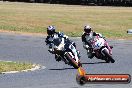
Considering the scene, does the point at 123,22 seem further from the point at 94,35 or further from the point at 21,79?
the point at 94,35

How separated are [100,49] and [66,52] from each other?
4.25 ft

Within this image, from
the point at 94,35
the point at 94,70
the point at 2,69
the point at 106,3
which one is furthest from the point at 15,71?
the point at 106,3

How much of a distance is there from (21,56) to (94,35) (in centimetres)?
2069

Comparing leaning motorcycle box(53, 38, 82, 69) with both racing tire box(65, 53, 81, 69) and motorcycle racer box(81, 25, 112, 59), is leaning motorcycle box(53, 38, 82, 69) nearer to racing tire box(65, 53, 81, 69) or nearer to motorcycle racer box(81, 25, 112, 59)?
racing tire box(65, 53, 81, 69)

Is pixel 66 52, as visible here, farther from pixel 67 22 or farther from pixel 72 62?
pixel 67 22

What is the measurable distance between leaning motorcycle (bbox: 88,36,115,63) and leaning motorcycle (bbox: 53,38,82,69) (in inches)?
32.0

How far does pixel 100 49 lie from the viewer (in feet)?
35.2

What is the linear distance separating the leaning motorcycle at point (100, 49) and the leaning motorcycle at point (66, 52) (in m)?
0.81

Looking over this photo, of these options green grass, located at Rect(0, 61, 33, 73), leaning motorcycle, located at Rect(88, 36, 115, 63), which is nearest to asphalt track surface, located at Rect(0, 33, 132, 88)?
green grass, located at Rect(0, 61, 33, 73)

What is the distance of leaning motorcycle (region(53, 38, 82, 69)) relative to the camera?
31.4 ft

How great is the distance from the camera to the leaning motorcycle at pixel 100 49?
413 inches

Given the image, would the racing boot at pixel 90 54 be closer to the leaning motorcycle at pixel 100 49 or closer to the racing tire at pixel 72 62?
the leaning motorcycle at pixel 100 49

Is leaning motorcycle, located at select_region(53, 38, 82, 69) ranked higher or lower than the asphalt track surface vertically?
higher

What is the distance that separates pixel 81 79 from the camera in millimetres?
9562
